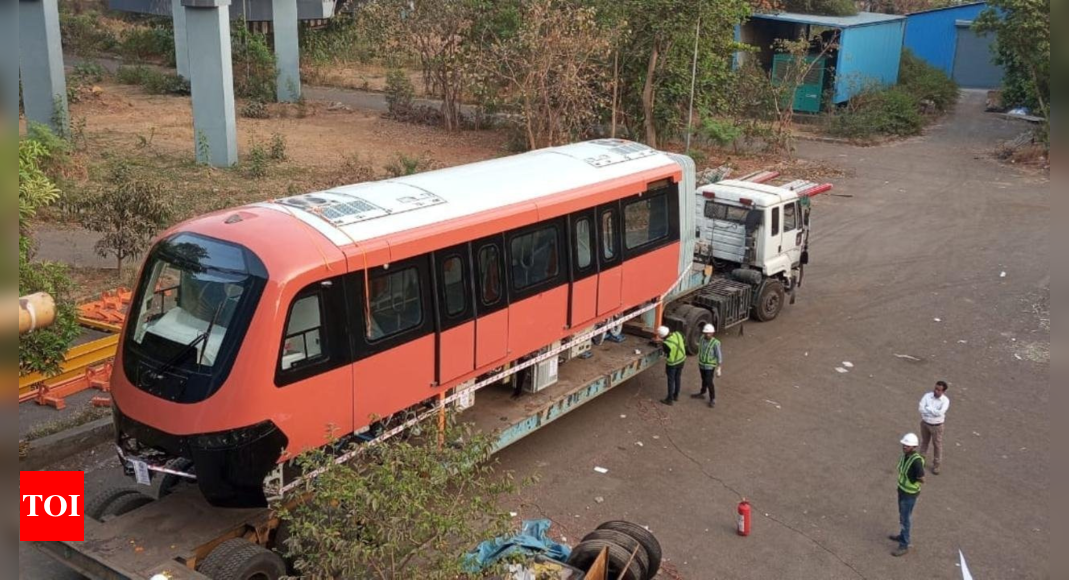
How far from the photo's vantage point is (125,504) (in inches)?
367

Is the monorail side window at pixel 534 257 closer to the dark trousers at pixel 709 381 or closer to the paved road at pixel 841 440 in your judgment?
the paved road at pixel 841 440

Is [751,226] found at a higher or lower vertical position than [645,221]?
lower

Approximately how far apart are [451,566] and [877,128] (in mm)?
33090

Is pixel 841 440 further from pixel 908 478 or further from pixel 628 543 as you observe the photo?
pixel 628 543

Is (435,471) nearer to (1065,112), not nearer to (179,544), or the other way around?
(179,544)

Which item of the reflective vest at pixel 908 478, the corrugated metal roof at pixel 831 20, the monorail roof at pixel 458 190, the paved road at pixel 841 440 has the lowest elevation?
the paved road at pixel 841 440

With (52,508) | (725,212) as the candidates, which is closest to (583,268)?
(725,212)

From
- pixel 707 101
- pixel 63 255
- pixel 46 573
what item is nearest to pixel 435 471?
pixel 46 573

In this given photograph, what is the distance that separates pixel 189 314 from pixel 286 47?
96.8ft

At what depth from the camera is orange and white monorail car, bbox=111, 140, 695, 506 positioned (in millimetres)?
8539

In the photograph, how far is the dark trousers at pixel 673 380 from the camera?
14.0 meters

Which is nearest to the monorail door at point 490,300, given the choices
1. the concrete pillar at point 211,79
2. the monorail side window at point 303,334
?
the monorail side window at point 303,334

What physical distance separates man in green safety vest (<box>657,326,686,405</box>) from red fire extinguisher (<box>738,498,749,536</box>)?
3.23 meters

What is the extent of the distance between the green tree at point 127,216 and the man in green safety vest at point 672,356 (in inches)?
358
